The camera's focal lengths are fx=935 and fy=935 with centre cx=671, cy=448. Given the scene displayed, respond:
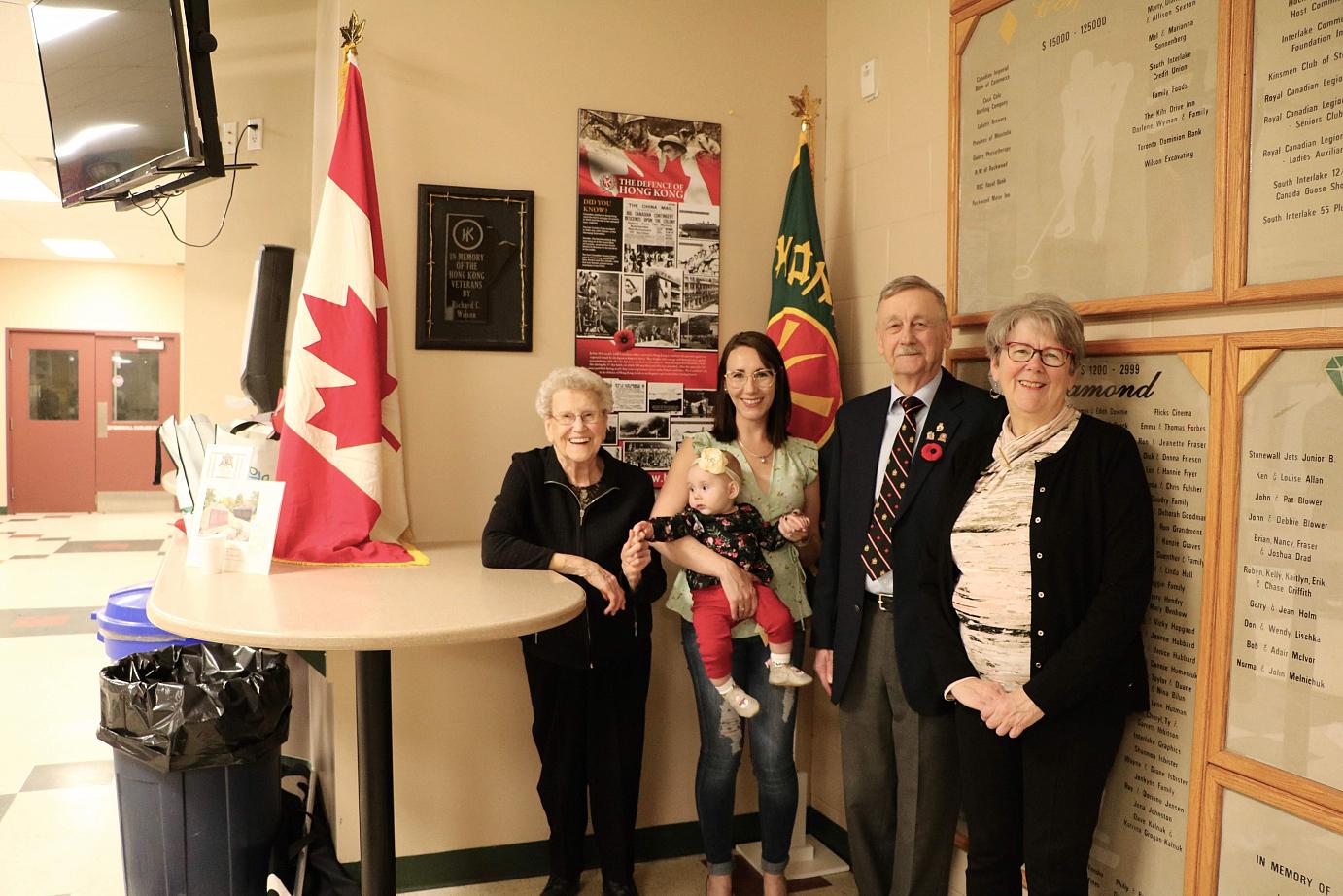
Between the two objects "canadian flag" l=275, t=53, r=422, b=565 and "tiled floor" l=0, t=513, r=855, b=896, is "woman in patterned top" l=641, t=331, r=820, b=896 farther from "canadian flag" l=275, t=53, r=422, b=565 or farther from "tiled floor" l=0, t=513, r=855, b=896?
"canadian flag" l=275, t=53, r=422, b=565

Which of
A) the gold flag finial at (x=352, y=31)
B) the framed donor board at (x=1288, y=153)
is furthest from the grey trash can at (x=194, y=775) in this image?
the framed donor board at (x=1288, y=153)

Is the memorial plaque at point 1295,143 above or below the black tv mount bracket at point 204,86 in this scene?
below

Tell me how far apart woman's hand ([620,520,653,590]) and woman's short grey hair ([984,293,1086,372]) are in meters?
0.95

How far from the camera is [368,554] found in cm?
248

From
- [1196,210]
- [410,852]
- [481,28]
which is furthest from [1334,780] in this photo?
[481,28]

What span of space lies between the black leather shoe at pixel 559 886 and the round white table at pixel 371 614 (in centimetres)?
71

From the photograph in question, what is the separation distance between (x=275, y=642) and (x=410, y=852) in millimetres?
1375

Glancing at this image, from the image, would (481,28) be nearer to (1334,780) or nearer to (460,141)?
(460,141)

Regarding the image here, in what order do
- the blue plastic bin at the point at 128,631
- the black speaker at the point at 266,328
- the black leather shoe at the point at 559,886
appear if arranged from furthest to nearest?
→ 1. the black speaker at the point at 266,328
2. the blue plastic bin at the point at 128,631
3. the black leather shoe at the point at 559,886

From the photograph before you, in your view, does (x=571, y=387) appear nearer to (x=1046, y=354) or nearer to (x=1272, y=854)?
(x=1046, y=354)

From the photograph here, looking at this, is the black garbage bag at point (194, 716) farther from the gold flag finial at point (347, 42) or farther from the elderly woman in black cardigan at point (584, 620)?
the gold flag finial at point (347, 42)

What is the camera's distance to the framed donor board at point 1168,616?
6.13ft

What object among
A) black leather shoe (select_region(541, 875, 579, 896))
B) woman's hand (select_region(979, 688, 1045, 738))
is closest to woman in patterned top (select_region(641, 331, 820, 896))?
black leather shoe (select_region(541, 875, 579, 896))

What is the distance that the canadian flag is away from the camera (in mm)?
2488
